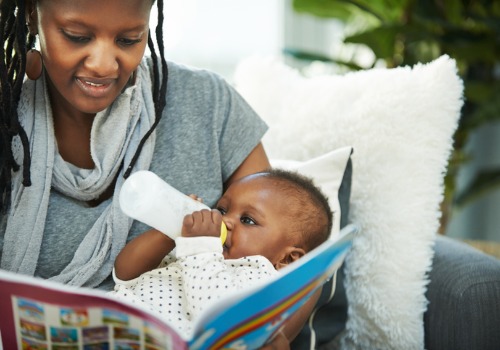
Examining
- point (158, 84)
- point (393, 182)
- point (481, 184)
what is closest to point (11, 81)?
point (158, 84)

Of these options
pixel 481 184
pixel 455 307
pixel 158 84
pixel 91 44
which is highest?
pixel 91 44

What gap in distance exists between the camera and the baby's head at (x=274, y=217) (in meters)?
1.16

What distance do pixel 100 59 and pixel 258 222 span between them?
0.39 m

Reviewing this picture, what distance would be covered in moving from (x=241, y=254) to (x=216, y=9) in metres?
2.01

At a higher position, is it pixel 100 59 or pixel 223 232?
pixel 100 59

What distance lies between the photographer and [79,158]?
4.24 ft

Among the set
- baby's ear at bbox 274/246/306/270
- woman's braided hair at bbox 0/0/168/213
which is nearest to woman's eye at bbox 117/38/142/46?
woman's braided hair at bbox 0/0/168/213

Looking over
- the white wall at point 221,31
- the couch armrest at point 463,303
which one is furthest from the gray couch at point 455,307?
the white wall at point 221,31

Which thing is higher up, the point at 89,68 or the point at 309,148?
the point at 89,68

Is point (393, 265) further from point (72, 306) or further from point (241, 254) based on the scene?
point (72, 306)

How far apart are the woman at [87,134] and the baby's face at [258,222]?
0.14 m

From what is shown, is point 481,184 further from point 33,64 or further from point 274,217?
point 33,64

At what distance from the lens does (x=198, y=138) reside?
136 centimetres

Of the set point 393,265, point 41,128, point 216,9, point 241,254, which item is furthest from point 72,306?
point 216,9
